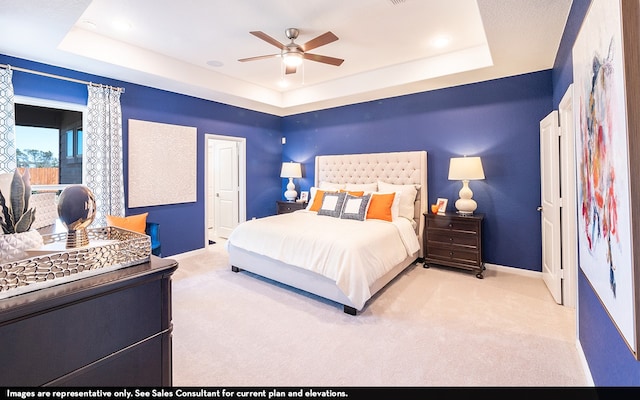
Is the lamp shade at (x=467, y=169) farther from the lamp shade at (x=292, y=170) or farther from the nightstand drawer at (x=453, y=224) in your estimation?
the lamp shade at (x=292, y=170)

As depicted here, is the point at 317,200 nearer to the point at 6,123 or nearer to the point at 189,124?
the point at 189,124

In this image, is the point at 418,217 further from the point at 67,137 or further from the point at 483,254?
the point at 67,137

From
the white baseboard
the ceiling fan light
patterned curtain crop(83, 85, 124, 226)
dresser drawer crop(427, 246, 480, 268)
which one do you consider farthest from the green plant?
the white baseboard

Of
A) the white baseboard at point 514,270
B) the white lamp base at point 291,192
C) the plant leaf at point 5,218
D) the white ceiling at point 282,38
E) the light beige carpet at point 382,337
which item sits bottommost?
the light beige carpet at point 382,337

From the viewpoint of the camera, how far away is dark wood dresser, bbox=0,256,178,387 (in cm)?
74

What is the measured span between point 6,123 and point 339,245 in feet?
12.0

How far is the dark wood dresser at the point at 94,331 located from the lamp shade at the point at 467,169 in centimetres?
369

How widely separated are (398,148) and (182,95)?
11.7 ft

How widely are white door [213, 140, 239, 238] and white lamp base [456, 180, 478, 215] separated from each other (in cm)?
407

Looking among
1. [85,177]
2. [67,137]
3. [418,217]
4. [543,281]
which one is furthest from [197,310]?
[543,281]

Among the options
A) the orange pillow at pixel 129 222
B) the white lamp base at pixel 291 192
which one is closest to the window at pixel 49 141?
the orange pillow at pixel 129 222

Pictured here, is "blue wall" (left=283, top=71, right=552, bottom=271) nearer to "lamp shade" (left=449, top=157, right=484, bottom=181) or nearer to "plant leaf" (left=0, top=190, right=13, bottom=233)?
"lamp shade" (left=449, top=157, right=484, bottom=181)

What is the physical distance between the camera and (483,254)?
4176 millimetres

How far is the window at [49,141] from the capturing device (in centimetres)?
339
